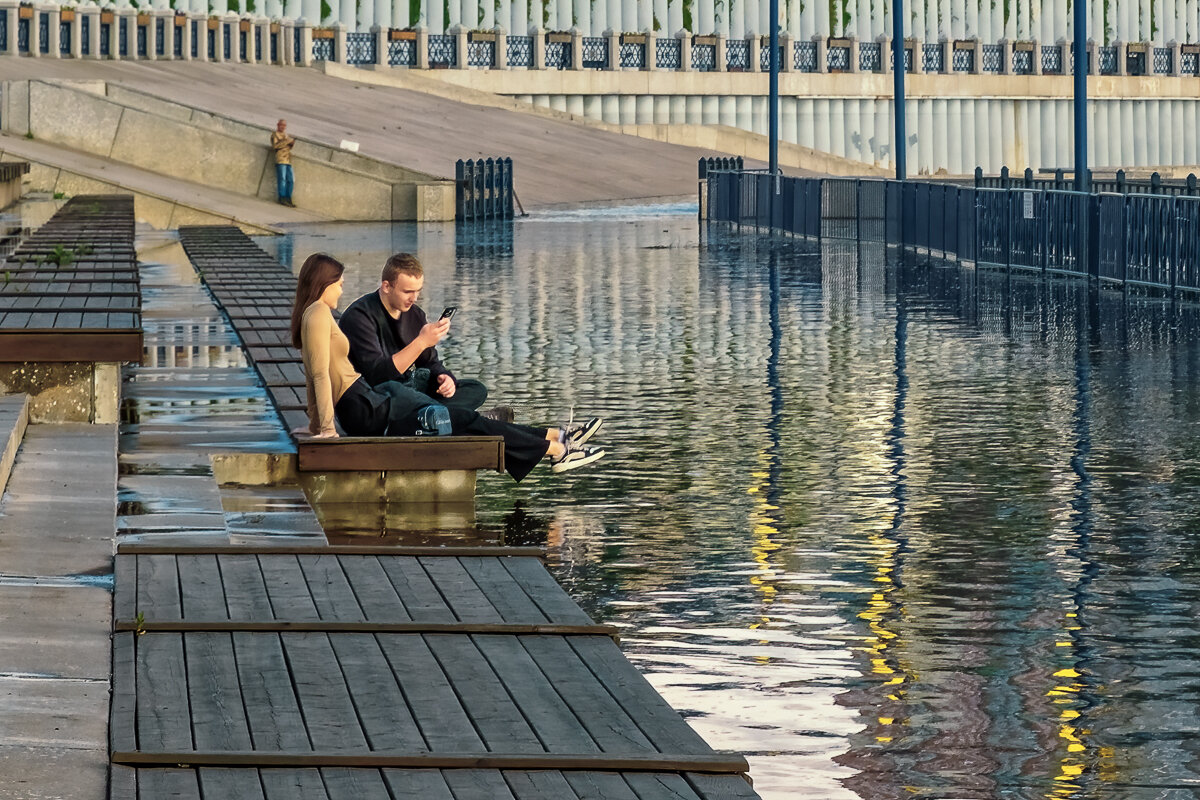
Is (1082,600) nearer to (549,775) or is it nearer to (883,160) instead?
(549,775)

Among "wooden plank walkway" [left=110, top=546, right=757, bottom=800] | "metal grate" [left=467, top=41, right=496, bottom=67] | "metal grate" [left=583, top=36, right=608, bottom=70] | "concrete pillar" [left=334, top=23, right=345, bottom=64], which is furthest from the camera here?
"metal grate" [left=583, top=36, right=608, bottom=70]

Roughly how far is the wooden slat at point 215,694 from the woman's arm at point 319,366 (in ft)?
13.6

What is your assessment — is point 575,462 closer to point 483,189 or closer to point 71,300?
point 71,300

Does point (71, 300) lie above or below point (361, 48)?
below

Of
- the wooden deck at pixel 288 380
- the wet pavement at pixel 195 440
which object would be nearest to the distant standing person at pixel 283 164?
the wooden deck at pixel 288 380

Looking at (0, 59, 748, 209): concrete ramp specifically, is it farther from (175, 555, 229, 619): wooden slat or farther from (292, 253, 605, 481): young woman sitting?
(175, 555, 229, 619): wooden slat

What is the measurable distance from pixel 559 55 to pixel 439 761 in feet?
250

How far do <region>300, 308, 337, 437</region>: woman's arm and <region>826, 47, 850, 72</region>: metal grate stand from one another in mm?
78722

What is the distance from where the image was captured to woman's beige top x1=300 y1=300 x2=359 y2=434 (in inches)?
417

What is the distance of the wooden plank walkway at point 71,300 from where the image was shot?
1222cm

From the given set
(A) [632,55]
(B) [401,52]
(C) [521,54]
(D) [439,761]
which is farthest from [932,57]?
(D) [439,761]

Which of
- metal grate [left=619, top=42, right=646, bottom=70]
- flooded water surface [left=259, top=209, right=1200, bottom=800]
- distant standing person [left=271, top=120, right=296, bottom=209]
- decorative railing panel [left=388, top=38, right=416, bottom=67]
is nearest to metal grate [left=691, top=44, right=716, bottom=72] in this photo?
metal grate [left=619, top=42, right=646, bottom=70]

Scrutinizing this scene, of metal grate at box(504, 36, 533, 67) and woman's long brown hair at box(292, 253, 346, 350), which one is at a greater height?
metal grate at box(504, 36, 533, 67)

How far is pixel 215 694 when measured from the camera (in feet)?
19.1
